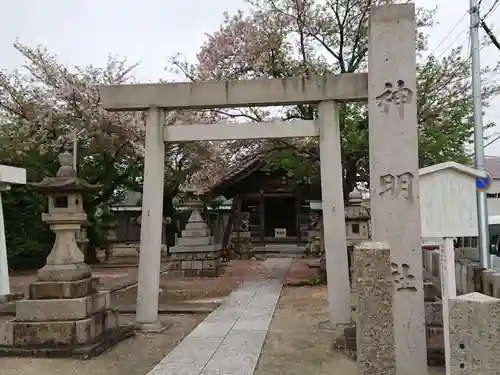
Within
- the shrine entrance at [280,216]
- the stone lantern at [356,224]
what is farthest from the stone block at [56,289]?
the shrine entrance at [280,216]

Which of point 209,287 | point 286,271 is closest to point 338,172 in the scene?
point 209,287

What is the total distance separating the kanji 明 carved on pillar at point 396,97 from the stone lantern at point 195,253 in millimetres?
11161

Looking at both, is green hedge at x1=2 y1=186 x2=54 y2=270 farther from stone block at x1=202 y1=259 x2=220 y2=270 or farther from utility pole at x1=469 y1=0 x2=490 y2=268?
utility pole at x1=469 y1=0 x2=490 y2=268

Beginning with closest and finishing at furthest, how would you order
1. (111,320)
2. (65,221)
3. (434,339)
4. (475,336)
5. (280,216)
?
(475,336), (434,339), (65,221), (111,320), (280,216)

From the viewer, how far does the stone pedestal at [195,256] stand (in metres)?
15.9

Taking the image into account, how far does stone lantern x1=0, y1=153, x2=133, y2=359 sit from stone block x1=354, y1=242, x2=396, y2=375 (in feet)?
13.5

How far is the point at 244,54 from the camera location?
39.2 ft

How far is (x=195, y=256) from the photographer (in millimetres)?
15977

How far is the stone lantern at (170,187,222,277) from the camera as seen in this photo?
15.9 metres

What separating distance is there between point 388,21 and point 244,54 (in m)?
6.80

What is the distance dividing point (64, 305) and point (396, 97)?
513 centimetres

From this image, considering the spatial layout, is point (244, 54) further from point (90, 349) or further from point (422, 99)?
point (90, 349)

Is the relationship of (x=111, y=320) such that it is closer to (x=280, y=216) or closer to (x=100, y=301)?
(x=100, y=301)

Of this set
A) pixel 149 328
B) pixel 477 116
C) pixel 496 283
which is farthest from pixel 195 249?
pixel 496 283
